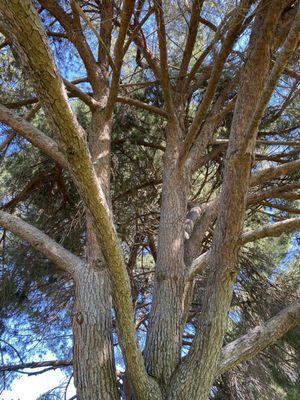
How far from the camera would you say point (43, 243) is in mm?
2600

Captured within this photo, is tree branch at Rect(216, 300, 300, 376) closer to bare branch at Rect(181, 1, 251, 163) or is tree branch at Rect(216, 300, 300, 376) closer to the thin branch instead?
the thin branch

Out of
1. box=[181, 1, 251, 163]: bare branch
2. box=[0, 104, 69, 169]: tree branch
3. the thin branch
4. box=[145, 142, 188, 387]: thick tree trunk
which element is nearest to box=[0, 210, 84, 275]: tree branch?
box=[0, 104, 69, 169]: tree branch

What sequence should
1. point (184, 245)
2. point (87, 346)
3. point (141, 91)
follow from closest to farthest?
point (87, 346), point (184, 245), point (141, 91)

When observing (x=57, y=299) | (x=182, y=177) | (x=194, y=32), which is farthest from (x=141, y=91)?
(x=57, y=299)

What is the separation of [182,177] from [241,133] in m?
1.07

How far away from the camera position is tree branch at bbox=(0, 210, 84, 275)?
2.60 m

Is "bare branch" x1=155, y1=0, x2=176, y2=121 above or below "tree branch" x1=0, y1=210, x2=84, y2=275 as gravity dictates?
above

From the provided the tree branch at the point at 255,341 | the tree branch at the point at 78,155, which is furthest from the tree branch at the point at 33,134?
the tree branch at the point at 255,341

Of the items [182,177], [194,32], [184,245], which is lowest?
[184,245]

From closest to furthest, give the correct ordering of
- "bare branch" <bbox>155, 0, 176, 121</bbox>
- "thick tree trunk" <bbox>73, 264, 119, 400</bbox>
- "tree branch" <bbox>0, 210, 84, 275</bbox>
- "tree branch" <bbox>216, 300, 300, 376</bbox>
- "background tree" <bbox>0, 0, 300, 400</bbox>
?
1. "background tree" <bbox>0, 0, 300, 400</bbox>
2. "thick tree trunk" <bbox>73, 264, 119, 400</bbox>
3. "tree branch" <bbox>216, 300, 300, 376</bbox>
4. "tree branch" <bbox>0, 210, 84, 275</bbox>
5. "bare branch" <bbox>155, 0, 176, 121</bbox>

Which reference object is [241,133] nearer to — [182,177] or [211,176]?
[182,177]

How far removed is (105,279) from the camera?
2621mm

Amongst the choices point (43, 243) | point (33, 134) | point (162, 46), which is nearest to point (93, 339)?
point (43, 243)

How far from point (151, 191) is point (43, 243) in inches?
91.6
